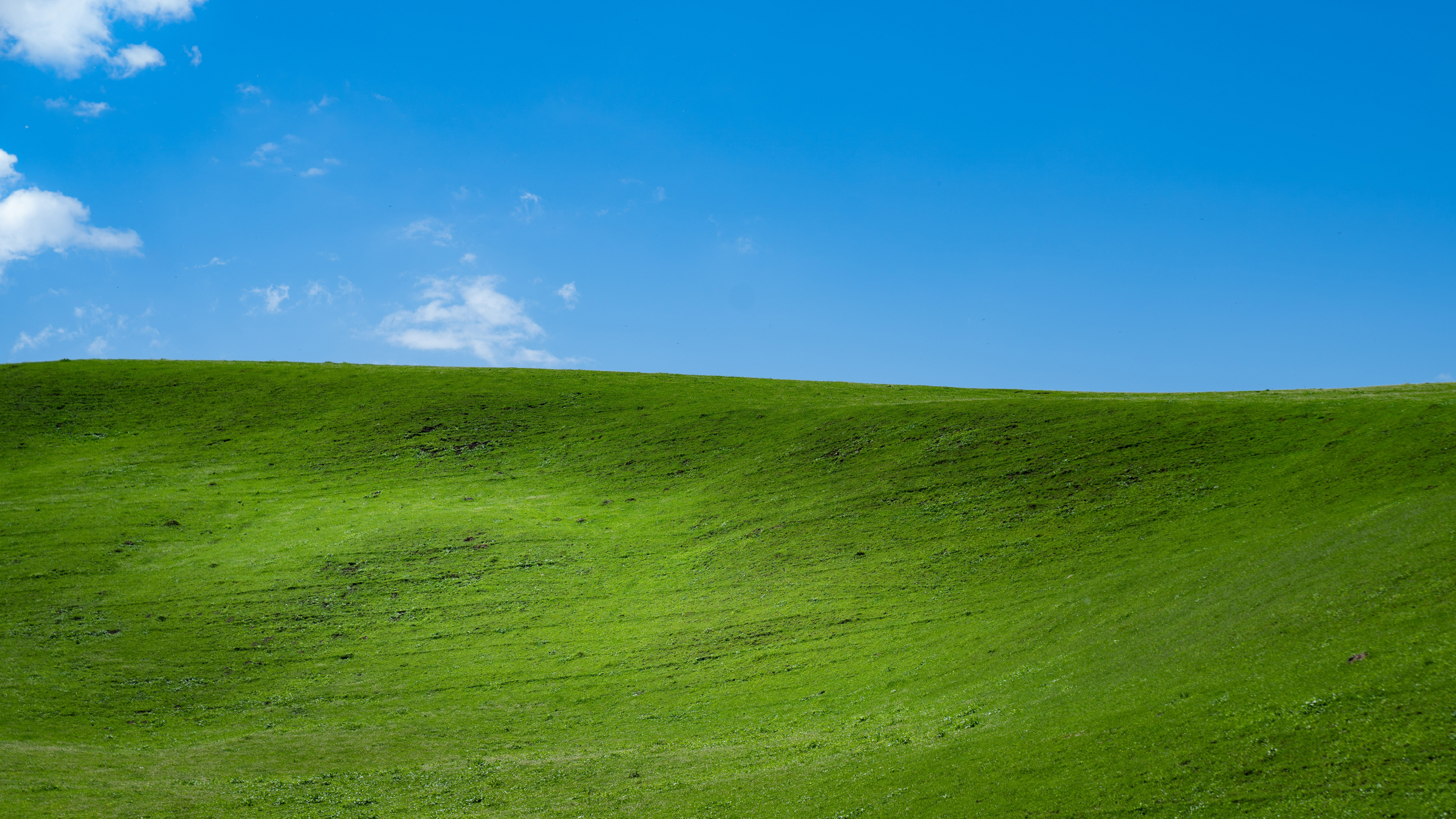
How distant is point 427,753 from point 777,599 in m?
15.8

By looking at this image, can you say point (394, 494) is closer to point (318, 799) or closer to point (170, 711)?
point (170, 711)

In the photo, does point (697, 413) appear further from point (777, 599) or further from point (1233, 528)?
point (1233, 528)

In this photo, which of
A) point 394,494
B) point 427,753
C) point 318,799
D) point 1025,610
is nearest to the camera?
point 318,799

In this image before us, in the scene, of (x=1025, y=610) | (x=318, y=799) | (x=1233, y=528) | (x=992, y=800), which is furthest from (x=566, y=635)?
(x=1233, y=528)

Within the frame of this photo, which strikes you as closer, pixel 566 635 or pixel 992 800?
pixel 992 800

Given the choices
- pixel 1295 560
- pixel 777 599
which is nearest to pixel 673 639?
pixel 777 599

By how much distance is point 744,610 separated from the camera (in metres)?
37.3

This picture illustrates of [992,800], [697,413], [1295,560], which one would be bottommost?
[992,800]

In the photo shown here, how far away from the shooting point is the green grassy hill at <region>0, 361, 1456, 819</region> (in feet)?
63.4

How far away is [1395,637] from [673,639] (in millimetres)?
24807

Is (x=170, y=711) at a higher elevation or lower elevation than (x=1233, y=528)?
lower

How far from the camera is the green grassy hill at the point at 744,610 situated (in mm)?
19328

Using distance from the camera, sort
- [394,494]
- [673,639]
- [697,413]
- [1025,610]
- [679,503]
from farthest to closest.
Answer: [697,413] < [394,494] < [679,503] < [673,639] < [1025,610]

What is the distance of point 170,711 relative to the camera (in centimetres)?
3250
